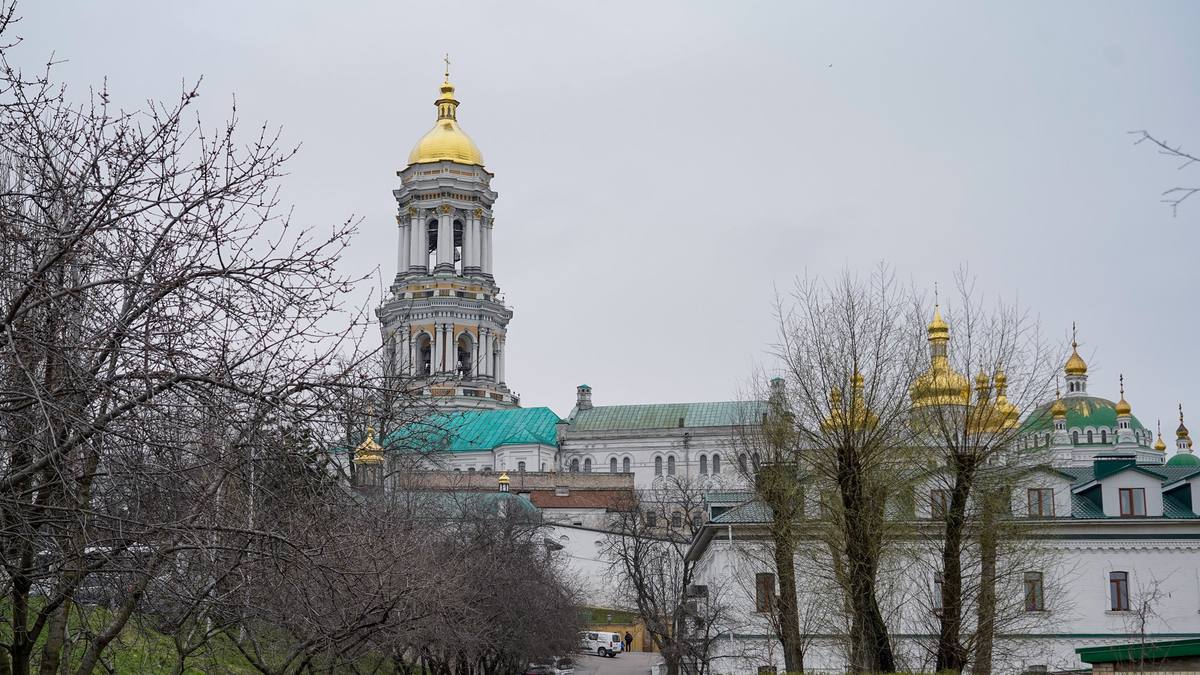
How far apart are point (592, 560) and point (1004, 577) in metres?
56.1

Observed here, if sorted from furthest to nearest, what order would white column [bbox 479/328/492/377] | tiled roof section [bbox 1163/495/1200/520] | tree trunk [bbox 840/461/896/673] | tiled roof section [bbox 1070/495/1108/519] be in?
white column [bbox 479/328/492/377] < tiled roof section [bbox 1070/495/1108/519] < tiled roof section [bbox 1163/495/1200/520] < tree trunk [bbox 840/461/896/673]

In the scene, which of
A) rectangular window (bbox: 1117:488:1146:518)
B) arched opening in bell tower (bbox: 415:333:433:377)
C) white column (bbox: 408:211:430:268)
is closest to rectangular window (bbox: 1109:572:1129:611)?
rectangular window (bbox: 1117:488:1146:518)

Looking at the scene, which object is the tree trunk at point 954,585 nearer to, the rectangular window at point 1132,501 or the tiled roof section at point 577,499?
the rectangular window at point 1132,501

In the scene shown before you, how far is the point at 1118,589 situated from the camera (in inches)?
1617

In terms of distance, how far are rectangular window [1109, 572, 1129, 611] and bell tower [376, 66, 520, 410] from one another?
72978 millimetres

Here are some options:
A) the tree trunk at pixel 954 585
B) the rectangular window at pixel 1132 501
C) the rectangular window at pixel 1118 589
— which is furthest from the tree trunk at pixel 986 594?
the rectangular window at pixel 1132 501

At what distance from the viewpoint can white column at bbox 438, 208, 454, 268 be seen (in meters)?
114

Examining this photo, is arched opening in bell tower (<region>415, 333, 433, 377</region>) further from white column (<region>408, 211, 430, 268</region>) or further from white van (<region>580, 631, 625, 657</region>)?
white van (<region>580, 631, 625, 657</region>)

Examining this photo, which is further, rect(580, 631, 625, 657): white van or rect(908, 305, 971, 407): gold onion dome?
rect(580, 631, 625, 657): white van

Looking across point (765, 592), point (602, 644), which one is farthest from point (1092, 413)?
point (765, 592)

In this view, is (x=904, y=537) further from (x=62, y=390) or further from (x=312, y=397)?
(x=62, y=390)

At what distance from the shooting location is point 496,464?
342 feet

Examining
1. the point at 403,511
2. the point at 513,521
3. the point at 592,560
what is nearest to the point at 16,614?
the point at 403,511

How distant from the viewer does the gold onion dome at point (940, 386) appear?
93.6 ft
